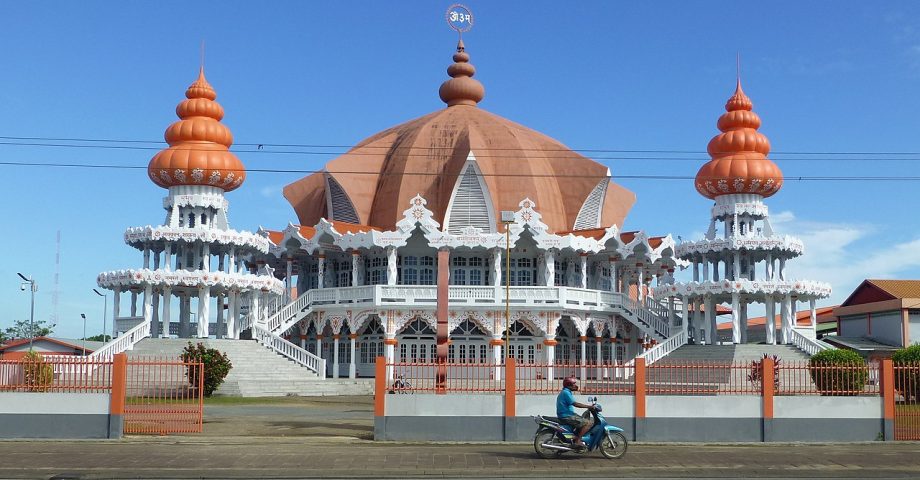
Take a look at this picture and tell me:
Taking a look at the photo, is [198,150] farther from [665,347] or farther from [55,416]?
[55,416]

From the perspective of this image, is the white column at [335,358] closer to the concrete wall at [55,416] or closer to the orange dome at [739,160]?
the orange dome at [739,160]

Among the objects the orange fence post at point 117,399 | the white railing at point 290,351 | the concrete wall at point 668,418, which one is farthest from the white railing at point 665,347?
the orange fence post at point 117,399

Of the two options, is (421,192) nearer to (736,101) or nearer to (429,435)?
(736,101)

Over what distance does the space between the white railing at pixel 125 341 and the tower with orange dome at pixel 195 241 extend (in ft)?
0.89

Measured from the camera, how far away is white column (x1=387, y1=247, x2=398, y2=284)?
48.7m

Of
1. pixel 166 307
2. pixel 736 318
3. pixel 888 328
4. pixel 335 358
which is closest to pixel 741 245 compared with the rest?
pixel 736 318

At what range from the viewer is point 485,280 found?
51.7 meters

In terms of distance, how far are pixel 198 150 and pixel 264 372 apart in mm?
12280

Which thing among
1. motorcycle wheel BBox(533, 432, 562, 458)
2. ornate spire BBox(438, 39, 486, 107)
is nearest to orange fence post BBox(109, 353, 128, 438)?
motorcycle wheel BBox(533, 432, 562, 458)

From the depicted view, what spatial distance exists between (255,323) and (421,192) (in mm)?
11835

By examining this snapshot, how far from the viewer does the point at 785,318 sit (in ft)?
154

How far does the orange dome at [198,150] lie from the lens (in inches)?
1886

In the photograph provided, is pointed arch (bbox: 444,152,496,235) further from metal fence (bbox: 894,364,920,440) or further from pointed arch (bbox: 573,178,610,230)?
metal fence (bbox: 894,364,920,440)

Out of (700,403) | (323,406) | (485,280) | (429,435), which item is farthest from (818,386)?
(485,280)
